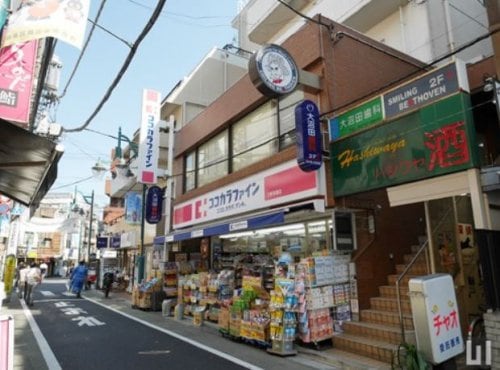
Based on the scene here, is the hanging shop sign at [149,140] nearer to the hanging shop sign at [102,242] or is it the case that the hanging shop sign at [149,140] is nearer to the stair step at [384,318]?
the stair step at [384,318]

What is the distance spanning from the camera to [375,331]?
331 inches

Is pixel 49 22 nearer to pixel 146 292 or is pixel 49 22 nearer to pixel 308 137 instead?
pixel 308 137

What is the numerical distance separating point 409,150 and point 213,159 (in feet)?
30.7

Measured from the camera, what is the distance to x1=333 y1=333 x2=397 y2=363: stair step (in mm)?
7617

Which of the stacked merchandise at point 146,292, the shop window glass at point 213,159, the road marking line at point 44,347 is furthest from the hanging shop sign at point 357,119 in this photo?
the stacked merchandise at point 146,292

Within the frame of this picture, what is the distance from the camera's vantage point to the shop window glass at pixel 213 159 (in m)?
15.5

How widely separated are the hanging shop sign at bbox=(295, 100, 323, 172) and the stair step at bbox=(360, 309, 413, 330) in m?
3.60

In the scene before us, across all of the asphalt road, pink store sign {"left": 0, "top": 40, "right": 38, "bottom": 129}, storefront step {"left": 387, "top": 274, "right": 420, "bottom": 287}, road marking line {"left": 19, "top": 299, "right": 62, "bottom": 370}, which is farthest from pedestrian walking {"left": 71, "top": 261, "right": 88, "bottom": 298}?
storefront step {"left": 387, "top": 274, "right": 420, "bottom": 287}

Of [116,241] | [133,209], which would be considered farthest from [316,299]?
[116,241]

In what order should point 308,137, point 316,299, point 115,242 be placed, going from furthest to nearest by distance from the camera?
point 115,242, point 308,137, point 316,299

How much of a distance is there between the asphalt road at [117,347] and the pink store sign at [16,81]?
5.15 m

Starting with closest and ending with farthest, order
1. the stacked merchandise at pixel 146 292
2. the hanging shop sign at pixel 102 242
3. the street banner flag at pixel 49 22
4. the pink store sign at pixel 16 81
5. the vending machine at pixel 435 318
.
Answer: the street banner flag at pixel 49 22, the vending machine at pixel 435 318, the pink store sign at pixel 16 81, the stacked merchandise at pixel 146 292, the hanging shop sign at pixel 102 242

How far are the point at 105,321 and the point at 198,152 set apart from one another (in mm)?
7885

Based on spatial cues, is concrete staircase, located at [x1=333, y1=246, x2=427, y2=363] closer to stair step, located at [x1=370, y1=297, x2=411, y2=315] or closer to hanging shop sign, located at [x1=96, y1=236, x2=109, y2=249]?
stair step, located at [x1=370, y1=297, x2=411, y2=315]
